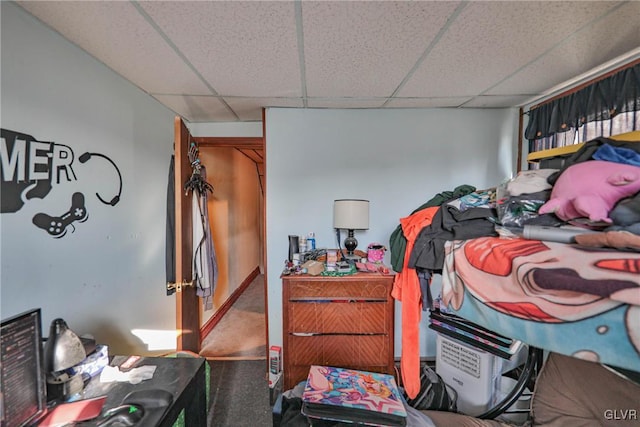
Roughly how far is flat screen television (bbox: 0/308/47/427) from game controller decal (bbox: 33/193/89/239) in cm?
59

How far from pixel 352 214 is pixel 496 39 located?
1.27 meters

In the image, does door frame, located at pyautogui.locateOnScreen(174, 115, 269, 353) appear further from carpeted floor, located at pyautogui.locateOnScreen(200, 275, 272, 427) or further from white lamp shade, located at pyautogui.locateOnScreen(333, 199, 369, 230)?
white lamp shade, located at pyautogui.locateOnScreen(333, 199, 369, 230)

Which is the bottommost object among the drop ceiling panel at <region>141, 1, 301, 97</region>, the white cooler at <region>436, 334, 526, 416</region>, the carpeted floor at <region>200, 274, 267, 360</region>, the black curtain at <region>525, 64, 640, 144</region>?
the carpeted floor at <region>200, 274, 267, 360</region>

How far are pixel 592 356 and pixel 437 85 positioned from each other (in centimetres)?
166

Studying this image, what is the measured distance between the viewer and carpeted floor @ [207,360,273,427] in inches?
62.9

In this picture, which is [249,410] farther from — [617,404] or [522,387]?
[617,404]

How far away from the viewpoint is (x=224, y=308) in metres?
3.11

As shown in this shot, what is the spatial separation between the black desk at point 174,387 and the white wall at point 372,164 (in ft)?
3.71

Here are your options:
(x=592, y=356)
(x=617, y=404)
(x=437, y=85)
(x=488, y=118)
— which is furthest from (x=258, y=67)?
(x=617, y=404)

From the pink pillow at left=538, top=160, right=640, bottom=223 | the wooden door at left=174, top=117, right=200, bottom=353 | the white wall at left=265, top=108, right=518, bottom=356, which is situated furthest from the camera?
the white wall at left=265, top=108, right=518, bottom=356

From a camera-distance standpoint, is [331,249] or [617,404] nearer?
[617,404]

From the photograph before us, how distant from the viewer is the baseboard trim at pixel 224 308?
2585 millimetres

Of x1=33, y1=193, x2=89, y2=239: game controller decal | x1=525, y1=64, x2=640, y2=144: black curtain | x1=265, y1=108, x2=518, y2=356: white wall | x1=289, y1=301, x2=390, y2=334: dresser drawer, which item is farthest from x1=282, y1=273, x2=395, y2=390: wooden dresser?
x1=525, y1=64, x2=640, y2=144: black curtain

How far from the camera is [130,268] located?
1.60 m
